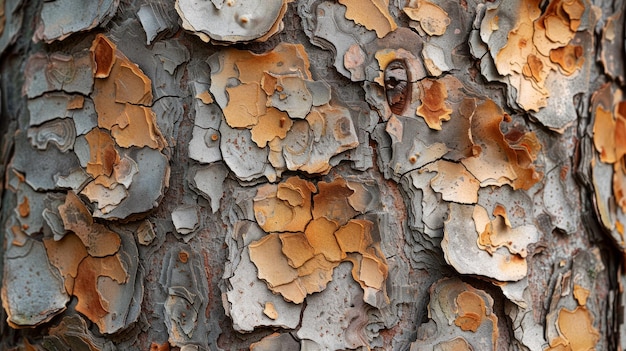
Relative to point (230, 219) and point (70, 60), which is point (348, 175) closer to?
point (230, 219)

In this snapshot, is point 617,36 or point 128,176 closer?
point 128,176

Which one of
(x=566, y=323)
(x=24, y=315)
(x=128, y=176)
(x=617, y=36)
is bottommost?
(x=24, y=315)

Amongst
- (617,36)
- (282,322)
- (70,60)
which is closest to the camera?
(282,322)

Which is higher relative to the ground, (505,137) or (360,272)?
(505,137)

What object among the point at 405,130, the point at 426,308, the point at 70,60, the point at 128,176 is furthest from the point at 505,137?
the point at 70,60

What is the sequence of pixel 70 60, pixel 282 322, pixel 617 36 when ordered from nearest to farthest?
1. pixel 282 322
2. pixel 70 60
3. pixel 617 36

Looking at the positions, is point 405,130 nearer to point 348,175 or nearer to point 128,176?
point 348,175
